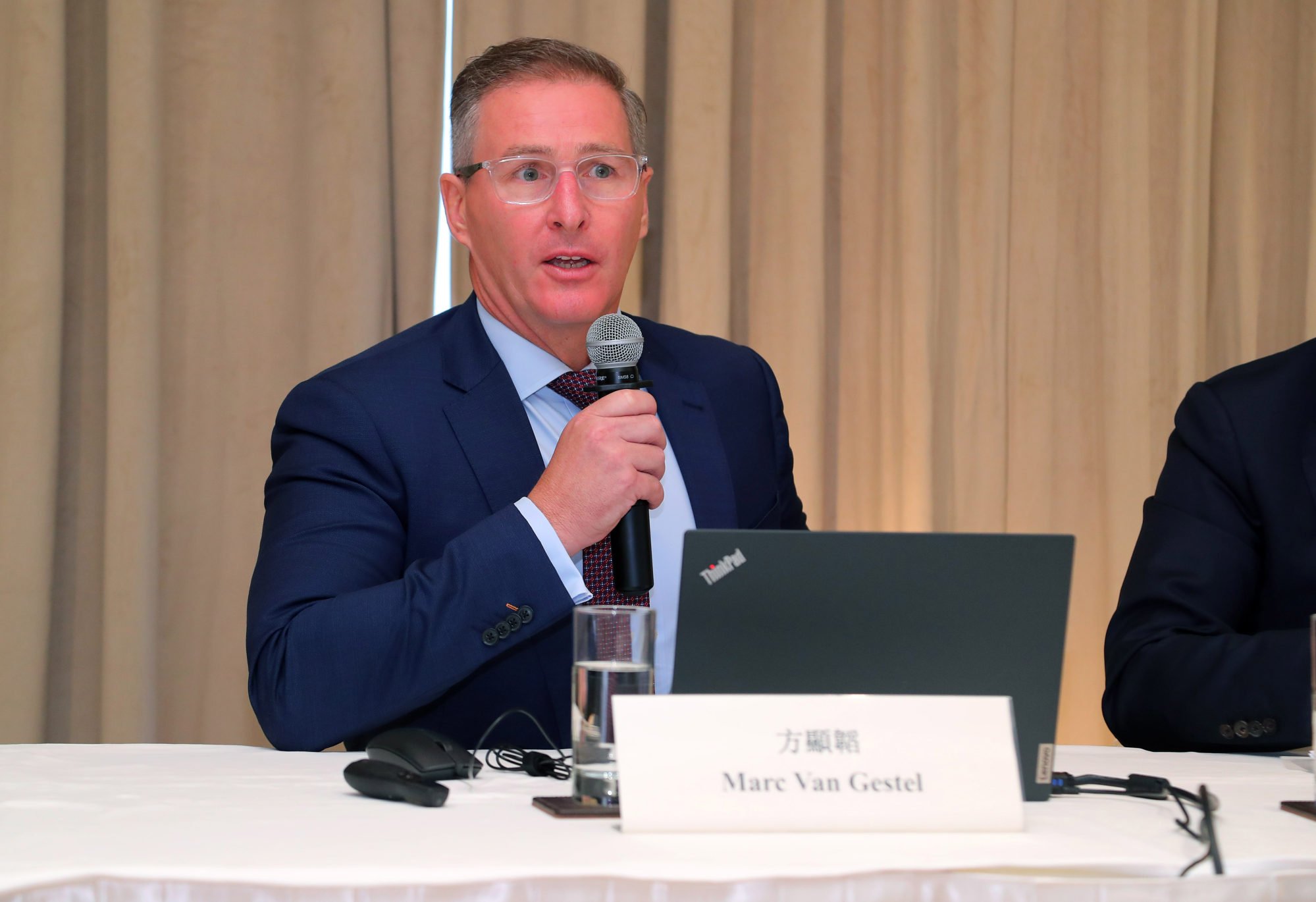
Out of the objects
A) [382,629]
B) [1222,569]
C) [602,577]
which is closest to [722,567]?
[382,629]

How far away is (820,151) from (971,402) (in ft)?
2.60

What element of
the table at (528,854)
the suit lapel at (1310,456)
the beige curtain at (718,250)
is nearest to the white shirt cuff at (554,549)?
the table at (528,854)

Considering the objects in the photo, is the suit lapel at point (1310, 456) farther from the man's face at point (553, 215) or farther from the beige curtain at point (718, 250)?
the beige curtain at point (718, 250)

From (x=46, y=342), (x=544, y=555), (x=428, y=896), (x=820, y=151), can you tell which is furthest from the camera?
(x=820, y=151)

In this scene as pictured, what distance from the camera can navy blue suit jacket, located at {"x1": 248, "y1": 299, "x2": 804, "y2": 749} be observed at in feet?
5.07

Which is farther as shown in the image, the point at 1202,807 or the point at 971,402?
the point at 971,402

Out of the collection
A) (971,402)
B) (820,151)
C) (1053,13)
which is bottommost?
(971,402)

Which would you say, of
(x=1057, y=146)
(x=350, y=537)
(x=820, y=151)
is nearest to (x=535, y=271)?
(x=350, y=537)

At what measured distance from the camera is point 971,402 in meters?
3.23

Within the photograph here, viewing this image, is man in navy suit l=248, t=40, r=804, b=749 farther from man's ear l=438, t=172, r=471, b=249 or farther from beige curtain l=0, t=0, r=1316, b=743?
beige curtain l=0, t=0, r=1316, b=743

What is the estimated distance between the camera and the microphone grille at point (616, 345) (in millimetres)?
1567

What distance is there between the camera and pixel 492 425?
1.90m

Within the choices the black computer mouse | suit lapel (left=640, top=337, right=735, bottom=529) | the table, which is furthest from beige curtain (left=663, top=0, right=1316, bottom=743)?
the table

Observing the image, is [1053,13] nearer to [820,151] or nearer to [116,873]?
[820,151]
